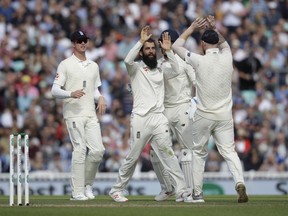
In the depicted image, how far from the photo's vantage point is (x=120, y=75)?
2702 cm

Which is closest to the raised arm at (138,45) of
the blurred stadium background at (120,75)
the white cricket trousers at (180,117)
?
the white cricket trousers at (180,117)

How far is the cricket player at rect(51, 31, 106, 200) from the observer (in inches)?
681

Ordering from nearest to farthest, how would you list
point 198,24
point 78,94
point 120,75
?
point 198,24 < point 78,94 < point 120,75

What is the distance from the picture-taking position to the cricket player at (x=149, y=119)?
16.7 meters

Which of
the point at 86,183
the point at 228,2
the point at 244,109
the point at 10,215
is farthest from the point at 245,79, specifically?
the point at 10,215

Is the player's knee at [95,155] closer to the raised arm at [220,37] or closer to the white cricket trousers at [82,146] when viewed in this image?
the white cricket trousers at [82,146]

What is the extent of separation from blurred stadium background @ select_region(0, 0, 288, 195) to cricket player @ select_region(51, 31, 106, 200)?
5.80 metres

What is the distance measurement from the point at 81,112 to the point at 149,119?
126 cm

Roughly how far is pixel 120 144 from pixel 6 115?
8.96ft

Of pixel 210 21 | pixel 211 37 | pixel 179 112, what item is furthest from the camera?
pixel 179 112

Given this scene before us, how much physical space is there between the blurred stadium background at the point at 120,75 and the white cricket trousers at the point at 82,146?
5.80 metres

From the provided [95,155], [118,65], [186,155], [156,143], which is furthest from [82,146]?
[118,65]

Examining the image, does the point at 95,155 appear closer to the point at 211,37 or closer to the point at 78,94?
the point at 78,94

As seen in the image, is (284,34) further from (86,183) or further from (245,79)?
(86,183)
